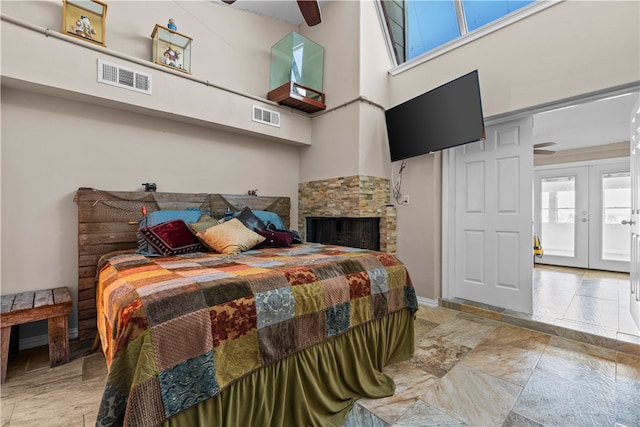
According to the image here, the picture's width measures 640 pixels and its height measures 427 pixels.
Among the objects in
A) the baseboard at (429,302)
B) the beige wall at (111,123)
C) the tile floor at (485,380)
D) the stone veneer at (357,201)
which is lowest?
the tile floor at (485,380)

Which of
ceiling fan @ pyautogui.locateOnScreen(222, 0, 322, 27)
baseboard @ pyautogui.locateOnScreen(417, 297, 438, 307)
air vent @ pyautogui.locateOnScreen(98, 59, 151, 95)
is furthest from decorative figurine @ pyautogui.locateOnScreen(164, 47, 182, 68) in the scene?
baseboard @ pyautogui.locateOnScreen(417, 297, 438, 307)

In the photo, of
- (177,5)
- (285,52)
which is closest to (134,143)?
(177,5)

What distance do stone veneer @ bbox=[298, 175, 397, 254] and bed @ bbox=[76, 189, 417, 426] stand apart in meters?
1.30

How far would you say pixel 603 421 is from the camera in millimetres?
1490

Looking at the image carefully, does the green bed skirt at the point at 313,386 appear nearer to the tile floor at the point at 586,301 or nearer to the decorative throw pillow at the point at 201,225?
the decorative throw pillow at the point at 201,225

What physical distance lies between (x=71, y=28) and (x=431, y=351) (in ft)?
13.1

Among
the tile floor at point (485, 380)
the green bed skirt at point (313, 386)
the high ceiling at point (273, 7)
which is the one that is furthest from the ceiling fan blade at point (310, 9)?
the tile floor at point (485, 380)

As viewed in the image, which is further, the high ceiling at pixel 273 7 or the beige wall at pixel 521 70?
the high ceiling at pixel 273 7

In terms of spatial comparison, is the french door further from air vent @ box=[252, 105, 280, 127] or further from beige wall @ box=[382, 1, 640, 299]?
air vent @ box=[252, 105, 280, 127]

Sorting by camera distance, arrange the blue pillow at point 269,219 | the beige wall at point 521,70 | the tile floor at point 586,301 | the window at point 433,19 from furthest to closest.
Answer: the blue pillow at point 269,219 → the window at point 433,19 → the tile floor at point 586,301 → the beige wall at point 521,70

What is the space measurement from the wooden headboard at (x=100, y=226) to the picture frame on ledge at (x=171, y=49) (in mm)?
1338

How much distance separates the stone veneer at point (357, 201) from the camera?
333 centimetres

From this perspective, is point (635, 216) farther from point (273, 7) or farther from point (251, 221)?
point (273, 7)

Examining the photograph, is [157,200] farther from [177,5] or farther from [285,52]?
[285,52]
